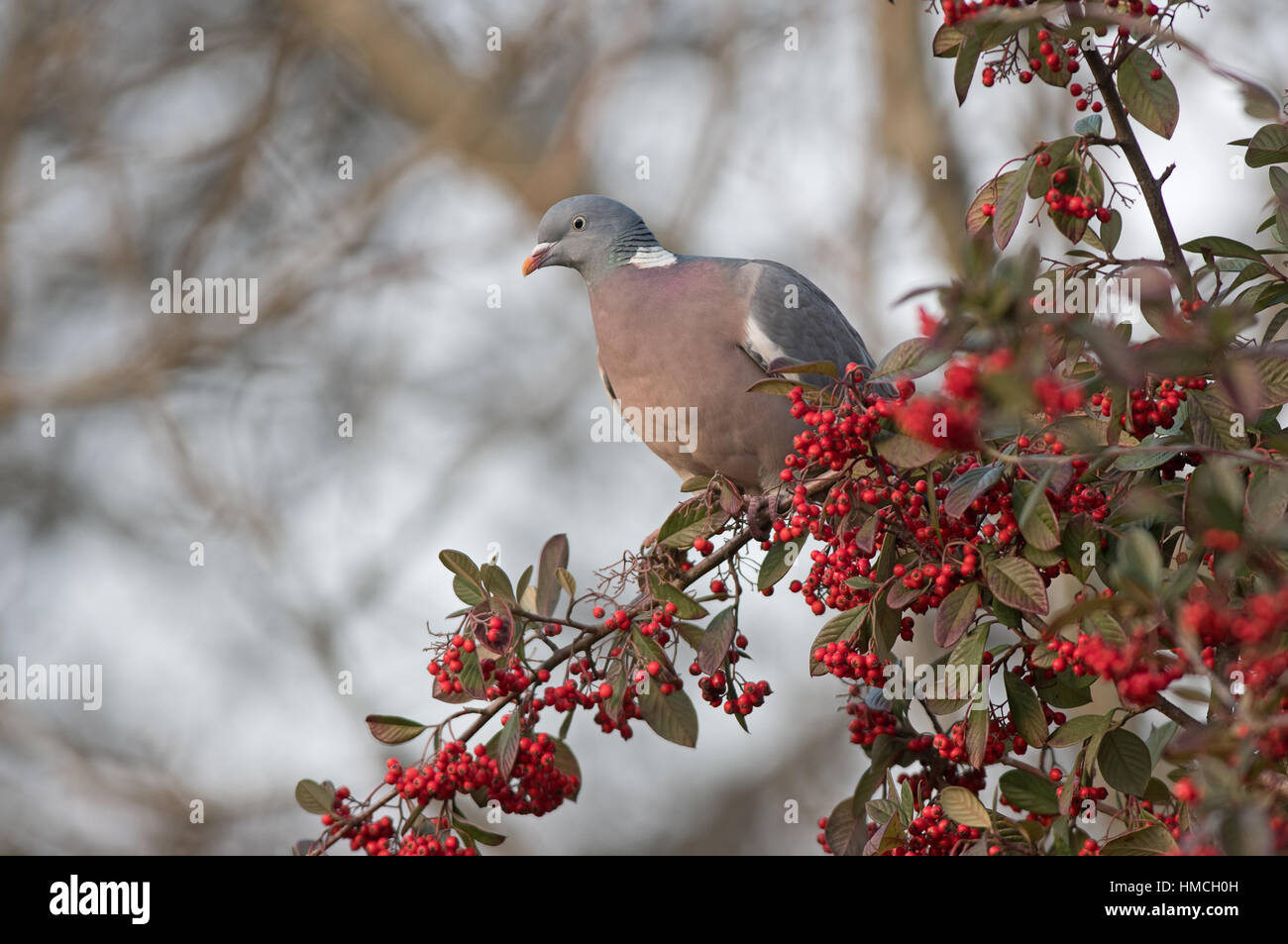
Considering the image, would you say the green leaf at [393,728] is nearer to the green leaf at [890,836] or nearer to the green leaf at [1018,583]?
the green leaf at [890,836]

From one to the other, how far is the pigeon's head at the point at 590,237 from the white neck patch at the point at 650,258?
0.01 meters

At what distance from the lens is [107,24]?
28.6 feet

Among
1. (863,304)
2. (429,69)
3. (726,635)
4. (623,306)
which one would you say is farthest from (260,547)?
(726,635)

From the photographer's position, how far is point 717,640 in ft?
8.13

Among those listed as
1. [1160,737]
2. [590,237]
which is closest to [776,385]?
[1160,737]

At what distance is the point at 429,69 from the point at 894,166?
2.98 m

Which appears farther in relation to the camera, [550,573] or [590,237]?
[590,237]

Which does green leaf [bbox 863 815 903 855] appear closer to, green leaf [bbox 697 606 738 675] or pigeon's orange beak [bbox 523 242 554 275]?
green leaf [bbox 697 606 738 675]

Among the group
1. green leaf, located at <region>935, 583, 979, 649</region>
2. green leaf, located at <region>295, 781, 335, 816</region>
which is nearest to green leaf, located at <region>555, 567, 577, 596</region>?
green leaf, located at <region>295, 781, 335, 816</region>

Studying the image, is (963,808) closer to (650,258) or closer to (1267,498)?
(1267,498)

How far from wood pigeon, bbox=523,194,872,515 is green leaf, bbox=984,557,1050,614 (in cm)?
164

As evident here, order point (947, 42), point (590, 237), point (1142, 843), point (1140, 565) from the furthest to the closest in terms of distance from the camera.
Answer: point (590, 237) → point (947, 42) → point (1142, 843) → point (1140, 565)

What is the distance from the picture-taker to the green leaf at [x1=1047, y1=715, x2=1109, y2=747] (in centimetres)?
210

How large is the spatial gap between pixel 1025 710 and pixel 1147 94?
1.06 m
